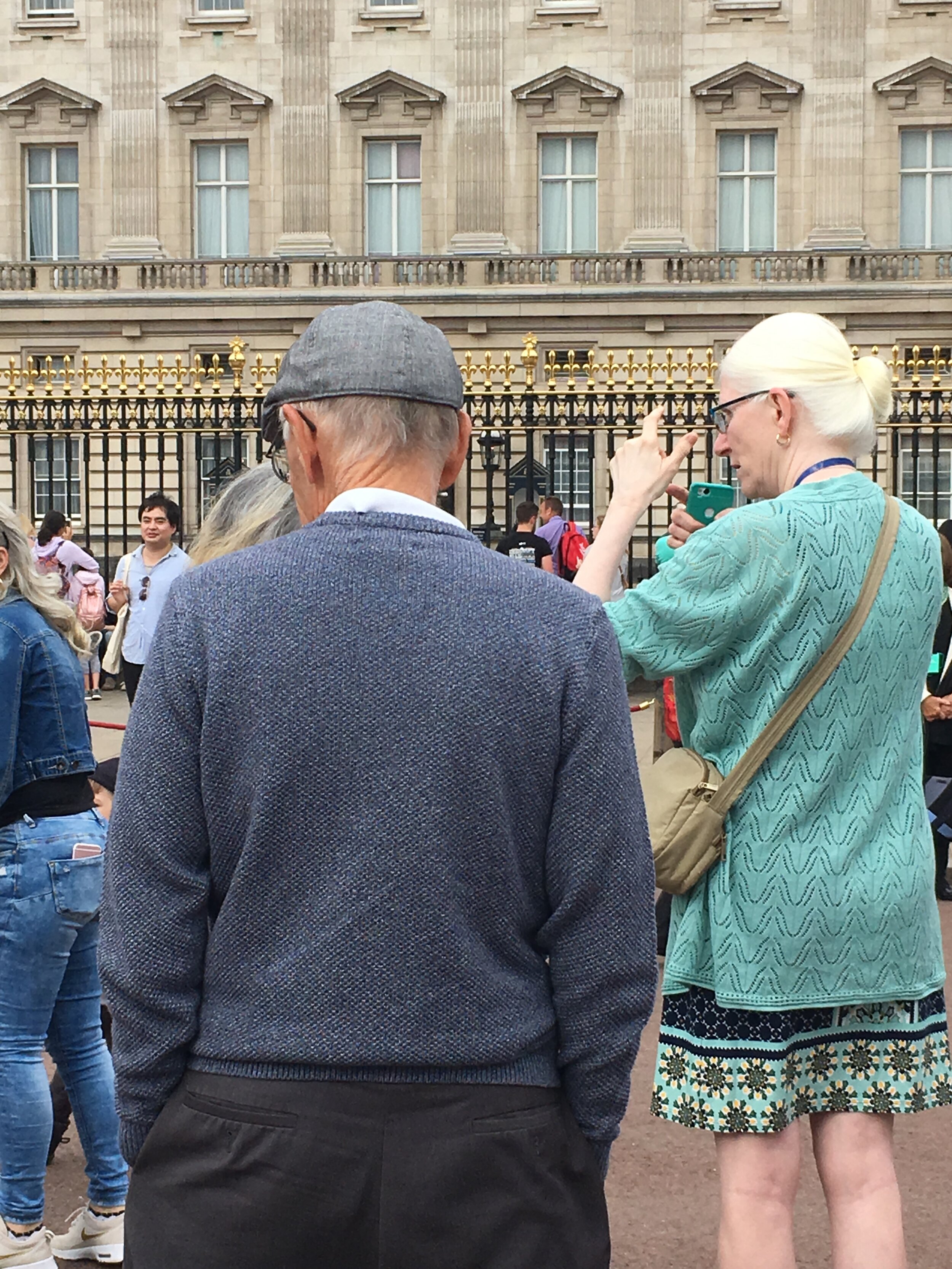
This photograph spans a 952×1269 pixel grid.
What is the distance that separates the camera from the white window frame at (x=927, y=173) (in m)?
27.4

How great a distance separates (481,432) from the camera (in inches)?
611

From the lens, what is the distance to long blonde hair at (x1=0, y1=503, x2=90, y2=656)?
3580mm

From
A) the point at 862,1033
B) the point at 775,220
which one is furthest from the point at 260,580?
the point at 775,220

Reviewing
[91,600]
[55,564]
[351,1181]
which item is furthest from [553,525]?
[351,1181]

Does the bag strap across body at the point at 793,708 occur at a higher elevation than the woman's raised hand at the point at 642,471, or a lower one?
lower

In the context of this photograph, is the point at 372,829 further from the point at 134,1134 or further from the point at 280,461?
the point at 280,461

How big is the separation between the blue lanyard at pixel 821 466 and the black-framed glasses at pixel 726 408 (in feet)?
0.39

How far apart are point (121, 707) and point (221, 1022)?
12830 mm

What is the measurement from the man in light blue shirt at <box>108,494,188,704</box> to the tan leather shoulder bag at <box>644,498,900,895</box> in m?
6.62

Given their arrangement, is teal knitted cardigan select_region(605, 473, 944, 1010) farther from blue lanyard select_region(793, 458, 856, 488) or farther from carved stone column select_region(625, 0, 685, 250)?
carved stone column select_region(625, 0, 685, 250)

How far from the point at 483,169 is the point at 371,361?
26.7 m

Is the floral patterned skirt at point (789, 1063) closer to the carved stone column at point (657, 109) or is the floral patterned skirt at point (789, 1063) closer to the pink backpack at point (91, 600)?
the pink backpack at point (91, 600)

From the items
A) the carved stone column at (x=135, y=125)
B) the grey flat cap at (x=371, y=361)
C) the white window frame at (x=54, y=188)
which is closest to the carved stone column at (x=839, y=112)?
the carved stone column at (x=135, y=125)

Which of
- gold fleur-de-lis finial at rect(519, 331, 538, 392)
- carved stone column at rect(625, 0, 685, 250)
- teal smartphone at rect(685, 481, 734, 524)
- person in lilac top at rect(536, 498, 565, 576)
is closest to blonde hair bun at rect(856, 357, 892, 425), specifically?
teal smartphone at rect(685, 481, 734, 524)
